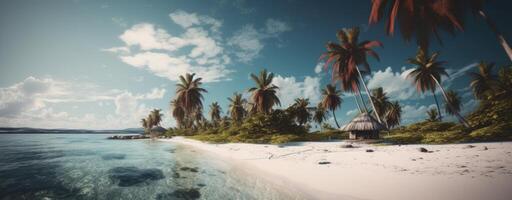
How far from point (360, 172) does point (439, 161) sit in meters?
3.78

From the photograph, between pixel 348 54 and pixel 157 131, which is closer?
pixel 348 54

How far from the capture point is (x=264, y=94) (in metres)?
30.8

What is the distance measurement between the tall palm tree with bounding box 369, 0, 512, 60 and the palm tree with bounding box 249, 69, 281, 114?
58.6 ft

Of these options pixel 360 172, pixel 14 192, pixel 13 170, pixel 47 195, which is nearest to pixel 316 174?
pixel 360 172

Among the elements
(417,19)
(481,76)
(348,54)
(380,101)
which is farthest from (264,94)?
(481,76)

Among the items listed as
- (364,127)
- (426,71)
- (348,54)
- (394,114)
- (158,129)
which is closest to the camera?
(364,127)

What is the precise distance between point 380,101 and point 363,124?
28588 mm

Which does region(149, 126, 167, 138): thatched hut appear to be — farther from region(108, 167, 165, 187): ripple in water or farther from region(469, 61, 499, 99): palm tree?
region(469, 61, 499, 99): palm tree

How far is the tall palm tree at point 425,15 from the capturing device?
11570 mm

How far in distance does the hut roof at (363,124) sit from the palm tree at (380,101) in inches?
1036

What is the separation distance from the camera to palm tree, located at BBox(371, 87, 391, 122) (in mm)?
43900

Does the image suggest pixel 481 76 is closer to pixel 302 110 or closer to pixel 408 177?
pixel 302 110

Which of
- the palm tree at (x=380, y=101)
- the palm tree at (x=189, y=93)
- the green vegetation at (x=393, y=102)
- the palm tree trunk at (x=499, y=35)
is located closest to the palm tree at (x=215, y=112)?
the green vegetation at (x=393, y=102)

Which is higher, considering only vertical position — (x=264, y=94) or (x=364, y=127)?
(x=264, y=94)
